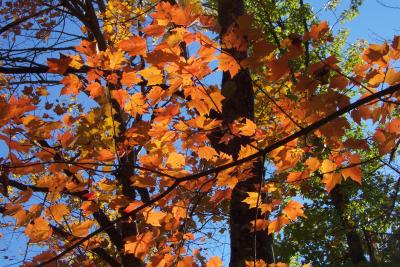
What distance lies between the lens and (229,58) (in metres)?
1.85

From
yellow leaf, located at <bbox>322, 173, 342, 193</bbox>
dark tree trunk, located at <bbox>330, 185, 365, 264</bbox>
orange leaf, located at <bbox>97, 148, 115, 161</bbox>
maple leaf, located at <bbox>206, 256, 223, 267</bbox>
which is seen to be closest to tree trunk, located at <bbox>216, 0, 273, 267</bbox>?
Answer: maple leaf, located at <bbox>206, 256, 223, 267</bbox>

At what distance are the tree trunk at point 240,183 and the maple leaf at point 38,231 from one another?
110cm

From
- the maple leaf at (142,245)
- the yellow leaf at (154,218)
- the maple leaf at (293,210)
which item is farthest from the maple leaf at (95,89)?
the maple leaf at (293,210)

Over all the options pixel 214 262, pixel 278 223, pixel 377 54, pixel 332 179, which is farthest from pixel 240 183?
pixel 377 54

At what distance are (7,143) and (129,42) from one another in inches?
34.2

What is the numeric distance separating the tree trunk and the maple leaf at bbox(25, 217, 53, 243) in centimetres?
110

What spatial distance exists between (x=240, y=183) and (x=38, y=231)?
52.5 inches

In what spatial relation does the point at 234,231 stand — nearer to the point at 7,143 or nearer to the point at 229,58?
the point at 229,58

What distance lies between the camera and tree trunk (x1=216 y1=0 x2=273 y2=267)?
8.32 feet

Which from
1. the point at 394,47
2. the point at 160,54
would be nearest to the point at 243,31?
the point at 160,54

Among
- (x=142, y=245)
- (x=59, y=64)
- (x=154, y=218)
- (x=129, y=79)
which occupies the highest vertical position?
(x=129, y=79)

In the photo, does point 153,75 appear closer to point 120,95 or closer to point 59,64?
point 59,64

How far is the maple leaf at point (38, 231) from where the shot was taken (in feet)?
6.73

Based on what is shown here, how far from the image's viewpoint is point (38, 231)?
6.90ft
